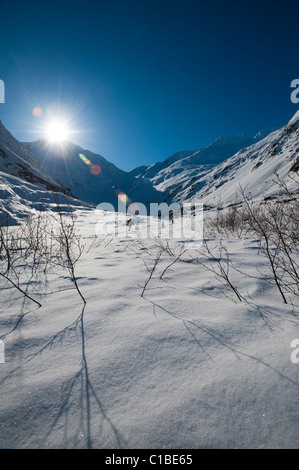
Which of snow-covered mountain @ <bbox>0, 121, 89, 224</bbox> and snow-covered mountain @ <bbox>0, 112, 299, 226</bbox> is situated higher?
snow-covered mountain @ <bbox>0, 112, 299, 226</bbox>

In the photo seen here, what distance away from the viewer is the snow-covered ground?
1.65 feet

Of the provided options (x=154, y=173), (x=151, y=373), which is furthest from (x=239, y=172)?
(x=154, y=173)

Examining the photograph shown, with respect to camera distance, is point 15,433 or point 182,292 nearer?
point 15,433

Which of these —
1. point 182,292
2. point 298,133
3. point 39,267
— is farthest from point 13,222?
point 298,133

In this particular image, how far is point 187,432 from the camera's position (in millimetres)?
493

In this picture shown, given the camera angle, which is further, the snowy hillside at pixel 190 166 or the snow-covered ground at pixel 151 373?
the snowy hillside at pixel 190 166

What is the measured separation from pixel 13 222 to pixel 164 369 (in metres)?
7.10

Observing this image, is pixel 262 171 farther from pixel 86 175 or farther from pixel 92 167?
pixel 92 167

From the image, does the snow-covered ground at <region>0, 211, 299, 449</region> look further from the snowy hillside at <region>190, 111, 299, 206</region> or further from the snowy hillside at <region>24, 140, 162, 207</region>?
the snowy hillside at <region>24, 140, 162, 207</region>

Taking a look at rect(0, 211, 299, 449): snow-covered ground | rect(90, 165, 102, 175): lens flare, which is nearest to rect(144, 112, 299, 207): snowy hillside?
rect(0, 211, 299, 449): snow-covered ground

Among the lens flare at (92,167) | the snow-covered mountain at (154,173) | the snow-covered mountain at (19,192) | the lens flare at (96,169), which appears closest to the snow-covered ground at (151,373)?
the snow-covered mountain at (19,192)

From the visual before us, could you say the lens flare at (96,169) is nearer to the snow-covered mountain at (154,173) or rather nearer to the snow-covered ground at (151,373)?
the snow-covered mountain at (154,173)

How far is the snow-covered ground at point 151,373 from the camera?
1.65 ft
